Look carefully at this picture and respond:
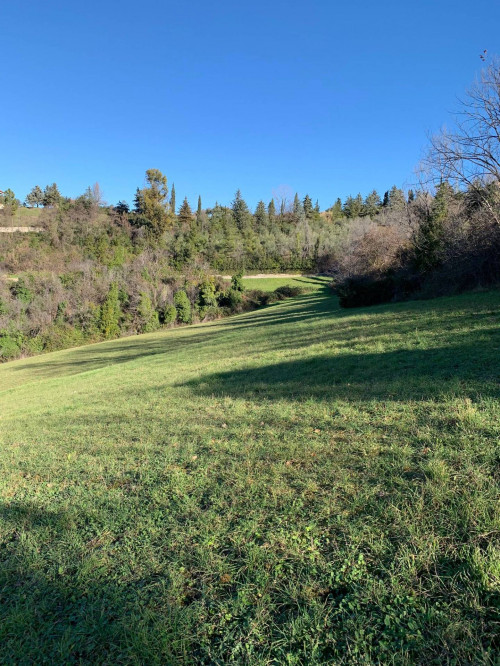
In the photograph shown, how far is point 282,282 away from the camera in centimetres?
6219

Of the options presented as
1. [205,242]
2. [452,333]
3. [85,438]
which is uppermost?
[205,242]

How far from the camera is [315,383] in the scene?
21.6 feet

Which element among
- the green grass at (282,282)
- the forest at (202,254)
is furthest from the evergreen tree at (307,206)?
the green grass at (282,282)

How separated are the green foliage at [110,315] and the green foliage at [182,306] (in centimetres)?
751

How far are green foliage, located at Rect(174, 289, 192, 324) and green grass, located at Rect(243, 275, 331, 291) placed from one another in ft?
43.1

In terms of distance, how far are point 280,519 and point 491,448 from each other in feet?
6.65

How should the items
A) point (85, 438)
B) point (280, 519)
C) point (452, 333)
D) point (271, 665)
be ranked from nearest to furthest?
point (271, 665) → point (280, 519) → point (85, 438) → point (452, 333)

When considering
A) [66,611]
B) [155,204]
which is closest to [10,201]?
[155,204]

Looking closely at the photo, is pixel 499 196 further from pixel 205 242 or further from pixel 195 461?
pixel 205 242

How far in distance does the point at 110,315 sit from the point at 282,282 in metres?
30.8

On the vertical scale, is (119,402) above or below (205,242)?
below

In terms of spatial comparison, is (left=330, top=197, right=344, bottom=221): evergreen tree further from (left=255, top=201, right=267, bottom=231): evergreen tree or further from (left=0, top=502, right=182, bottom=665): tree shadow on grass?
(left=0, top=502, right=182, bottom=665): tree shadow on grass

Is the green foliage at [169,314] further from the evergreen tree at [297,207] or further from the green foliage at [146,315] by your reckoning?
the evergreen tree at [297,207]

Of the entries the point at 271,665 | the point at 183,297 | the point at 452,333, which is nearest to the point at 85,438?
the point at 271,665
